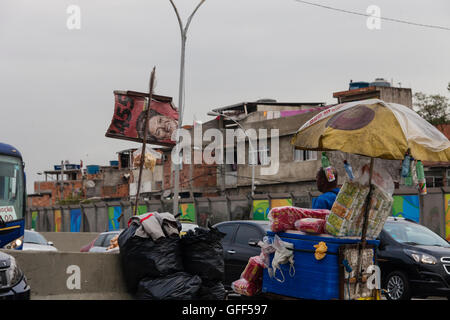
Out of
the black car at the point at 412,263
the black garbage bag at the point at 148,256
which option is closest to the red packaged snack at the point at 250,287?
the black garbage bag at the point at 148,256

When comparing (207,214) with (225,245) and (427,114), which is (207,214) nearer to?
(225,245)

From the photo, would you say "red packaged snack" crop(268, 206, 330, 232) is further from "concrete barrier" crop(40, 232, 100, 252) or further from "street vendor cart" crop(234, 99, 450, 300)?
"concrete barrier" crop(40, 232, 100, 252)

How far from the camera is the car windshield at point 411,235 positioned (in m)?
14.6

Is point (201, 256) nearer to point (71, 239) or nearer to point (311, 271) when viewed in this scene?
point (311, 271)

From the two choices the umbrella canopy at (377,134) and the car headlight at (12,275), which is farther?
the car headlight at (12,275)

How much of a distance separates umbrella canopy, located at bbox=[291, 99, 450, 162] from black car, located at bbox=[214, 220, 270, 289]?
22.5 ft

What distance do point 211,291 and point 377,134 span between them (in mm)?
3772

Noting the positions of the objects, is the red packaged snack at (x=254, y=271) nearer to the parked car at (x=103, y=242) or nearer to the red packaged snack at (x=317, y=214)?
the red packaged snack at (x=317, y=214)

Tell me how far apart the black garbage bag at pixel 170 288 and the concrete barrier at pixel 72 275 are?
0.75 metres

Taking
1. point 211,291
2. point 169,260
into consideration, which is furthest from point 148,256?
point 211,291

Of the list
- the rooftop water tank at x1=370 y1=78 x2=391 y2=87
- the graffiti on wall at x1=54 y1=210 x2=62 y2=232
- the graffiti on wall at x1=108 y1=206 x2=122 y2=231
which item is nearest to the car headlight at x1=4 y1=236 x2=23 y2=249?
the graffiti on wall at x1=108 y1=206 x2=122 y2=231

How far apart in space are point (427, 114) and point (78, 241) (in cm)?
3499

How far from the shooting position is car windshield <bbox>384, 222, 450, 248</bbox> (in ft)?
47.8

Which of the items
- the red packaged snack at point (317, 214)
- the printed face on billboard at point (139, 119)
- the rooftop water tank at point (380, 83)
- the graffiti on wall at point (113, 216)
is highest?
the rooftop water tank at point (380, 83)
